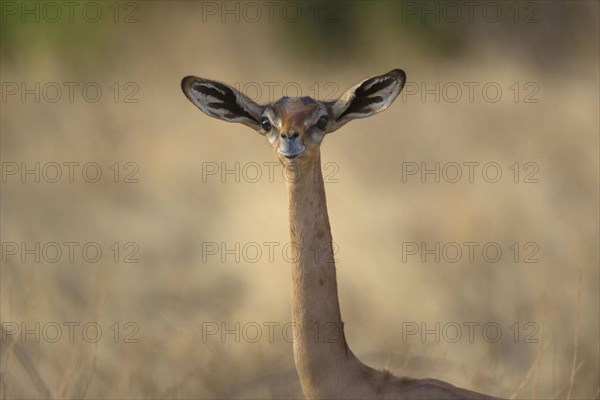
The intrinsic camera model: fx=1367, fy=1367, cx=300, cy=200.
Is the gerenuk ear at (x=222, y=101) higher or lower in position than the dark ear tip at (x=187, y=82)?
lower

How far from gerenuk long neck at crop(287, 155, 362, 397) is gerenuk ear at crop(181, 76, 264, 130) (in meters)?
0.57

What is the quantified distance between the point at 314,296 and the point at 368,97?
1.17 meters

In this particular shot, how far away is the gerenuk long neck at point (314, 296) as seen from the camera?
633cm

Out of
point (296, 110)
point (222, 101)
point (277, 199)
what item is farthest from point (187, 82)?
point (277, 199)

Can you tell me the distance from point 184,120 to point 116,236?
4.19 meters

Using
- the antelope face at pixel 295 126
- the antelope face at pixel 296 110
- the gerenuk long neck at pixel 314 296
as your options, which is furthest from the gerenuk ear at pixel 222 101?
the gerenuk long neck at pixel 314 296

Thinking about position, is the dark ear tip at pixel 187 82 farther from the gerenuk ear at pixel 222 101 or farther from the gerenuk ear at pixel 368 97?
the gerenuk ear at pixel 368 97

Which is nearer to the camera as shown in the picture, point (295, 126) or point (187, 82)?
point (295, 126)

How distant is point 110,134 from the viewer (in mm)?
17953

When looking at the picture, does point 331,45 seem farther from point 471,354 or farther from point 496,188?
point 471,354

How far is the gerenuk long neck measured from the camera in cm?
633

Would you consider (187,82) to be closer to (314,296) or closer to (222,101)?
(222,101)

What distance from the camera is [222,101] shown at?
7.05m

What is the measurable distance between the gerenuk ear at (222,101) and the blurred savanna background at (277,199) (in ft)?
6.44
